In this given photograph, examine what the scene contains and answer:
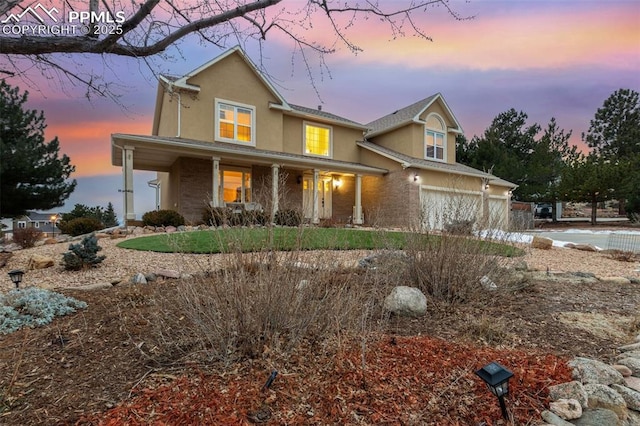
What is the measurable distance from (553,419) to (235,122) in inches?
530

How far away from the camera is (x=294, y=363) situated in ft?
7.16

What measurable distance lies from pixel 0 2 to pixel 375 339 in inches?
148

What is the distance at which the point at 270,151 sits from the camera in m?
13.8

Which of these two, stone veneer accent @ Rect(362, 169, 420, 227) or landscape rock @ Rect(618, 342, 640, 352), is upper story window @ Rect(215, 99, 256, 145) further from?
landscape rock @ Rect(618, 342, 640, 352)

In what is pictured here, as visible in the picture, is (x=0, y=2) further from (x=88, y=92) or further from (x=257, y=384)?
(x=257, y=384)

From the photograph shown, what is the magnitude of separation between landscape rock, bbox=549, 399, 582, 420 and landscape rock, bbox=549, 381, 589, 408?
38mm

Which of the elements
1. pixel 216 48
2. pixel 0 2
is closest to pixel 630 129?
pixel 216 48

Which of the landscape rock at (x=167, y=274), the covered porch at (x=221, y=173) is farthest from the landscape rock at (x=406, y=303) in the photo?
the covered porch at (x=221, y=173)

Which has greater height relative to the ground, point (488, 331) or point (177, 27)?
point (177, 27)

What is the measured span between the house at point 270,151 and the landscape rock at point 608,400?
8.24 meters

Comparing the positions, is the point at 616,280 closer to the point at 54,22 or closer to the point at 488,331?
the point at 488,331

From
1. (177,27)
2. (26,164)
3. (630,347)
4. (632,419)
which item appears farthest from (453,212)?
(26,164)

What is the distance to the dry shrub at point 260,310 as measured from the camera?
2.23m

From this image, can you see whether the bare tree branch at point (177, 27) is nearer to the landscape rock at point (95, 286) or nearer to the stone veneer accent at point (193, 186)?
the landscape rock at point (95, 286)
